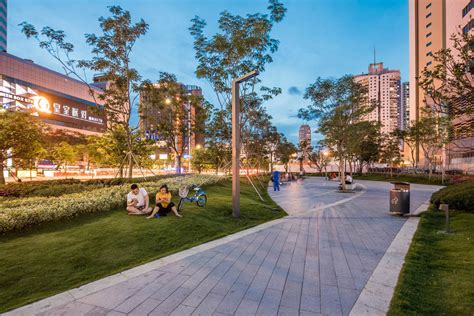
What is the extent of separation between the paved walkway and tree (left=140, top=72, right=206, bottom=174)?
38.6 feet

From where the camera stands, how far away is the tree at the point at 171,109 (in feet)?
56.1

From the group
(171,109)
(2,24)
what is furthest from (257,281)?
(2,24)

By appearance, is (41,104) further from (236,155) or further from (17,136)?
(236,155)

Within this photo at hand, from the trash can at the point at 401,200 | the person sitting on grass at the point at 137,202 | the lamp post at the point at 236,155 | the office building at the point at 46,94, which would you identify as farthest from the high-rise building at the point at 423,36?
the office building at the point at 46,94

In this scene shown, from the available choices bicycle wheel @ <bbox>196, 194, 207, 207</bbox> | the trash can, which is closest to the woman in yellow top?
bicycle wheel @ <bbox>196, 194, 207, 207</bbox>

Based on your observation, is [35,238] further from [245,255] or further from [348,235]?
[348,235]

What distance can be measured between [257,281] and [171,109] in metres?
18.3

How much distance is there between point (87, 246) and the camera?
18.2ft

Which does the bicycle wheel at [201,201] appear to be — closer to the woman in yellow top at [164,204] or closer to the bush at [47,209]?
the woman in yellow top at [164,204]

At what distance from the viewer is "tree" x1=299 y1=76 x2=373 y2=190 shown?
20250 mm

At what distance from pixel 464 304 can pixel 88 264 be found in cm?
578

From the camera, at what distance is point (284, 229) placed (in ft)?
25.4

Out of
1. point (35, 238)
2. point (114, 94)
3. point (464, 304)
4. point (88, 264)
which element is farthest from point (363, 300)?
point (114, 94)

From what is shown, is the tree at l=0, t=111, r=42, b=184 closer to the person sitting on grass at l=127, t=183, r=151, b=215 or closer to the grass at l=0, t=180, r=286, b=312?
the grass at l=0, t=180, r=286, b=312
